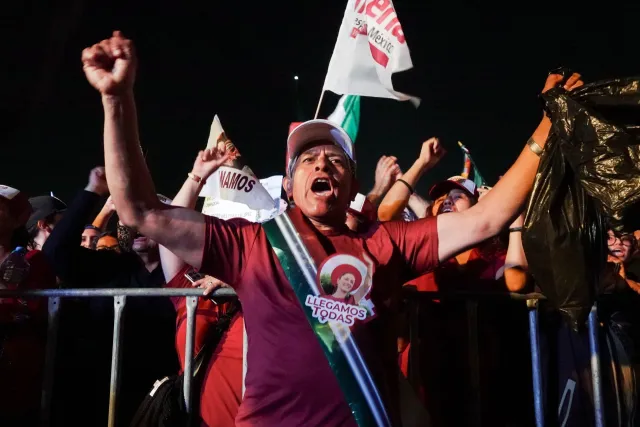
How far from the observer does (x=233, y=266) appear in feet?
8.18

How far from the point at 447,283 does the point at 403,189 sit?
27.1 inches

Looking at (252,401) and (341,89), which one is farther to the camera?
(341,89)

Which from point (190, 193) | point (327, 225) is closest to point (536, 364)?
point (327, 225)

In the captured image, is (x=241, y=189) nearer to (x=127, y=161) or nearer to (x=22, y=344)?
(x=22, y=344)

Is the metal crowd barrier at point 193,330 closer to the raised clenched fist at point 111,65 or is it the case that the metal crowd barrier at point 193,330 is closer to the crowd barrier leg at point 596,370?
the crowd barrier leg at point 596,370

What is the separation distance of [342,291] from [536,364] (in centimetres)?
137

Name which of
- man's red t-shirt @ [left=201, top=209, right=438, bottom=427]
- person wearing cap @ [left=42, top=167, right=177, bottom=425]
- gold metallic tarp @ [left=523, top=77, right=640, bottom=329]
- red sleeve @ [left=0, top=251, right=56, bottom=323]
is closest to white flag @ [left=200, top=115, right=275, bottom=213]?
person wearing cap @ [left=42, top=167, right=177, bottom=425]

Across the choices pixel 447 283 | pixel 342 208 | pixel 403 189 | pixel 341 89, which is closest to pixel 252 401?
pixel 342 208

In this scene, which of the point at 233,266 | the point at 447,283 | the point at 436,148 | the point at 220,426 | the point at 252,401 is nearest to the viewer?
the point at 252,401

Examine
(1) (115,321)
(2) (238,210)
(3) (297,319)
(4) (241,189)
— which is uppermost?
(4) (241,189)

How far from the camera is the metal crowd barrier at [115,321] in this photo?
3107mm

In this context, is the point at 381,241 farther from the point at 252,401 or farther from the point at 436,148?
the point at 436,148

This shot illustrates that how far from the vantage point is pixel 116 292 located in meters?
3.23

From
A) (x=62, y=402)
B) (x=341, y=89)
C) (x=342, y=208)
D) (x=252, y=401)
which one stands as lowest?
(x=62, y=402)
